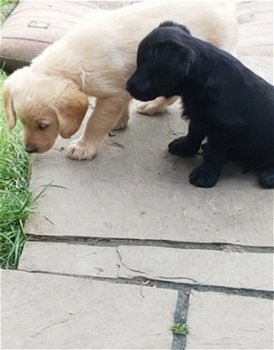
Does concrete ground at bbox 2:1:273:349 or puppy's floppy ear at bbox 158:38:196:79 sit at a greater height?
puppy's floppy ear at bbox 158:38:196:79

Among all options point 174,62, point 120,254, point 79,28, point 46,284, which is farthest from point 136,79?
point 46,284

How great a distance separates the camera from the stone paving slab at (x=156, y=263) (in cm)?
277

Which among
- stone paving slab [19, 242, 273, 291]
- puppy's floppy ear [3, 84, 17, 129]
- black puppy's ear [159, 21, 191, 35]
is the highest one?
black puppy's ear [159, 21, 191, 35]

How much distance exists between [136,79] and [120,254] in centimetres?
77

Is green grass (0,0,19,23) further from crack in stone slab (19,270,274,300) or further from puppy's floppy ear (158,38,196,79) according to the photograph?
crack in stone slab (19,270,274,300)

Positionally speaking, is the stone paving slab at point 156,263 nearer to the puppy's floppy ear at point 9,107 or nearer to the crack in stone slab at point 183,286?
the crack in stone slab at point 183,286

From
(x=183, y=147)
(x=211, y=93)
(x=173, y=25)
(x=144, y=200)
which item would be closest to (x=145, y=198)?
(x=144, y=200)

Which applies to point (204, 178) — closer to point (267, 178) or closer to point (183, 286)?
point (267, 178)

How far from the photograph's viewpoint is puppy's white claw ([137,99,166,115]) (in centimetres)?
386

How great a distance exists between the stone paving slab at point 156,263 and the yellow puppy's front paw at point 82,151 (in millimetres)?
662

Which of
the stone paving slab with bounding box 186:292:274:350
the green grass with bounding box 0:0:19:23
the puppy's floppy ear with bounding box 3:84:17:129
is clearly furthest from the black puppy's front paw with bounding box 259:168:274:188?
the green grass with bounding box 0:0:19:23

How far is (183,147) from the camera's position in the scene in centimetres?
352

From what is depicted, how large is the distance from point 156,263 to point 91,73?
0.95 meters

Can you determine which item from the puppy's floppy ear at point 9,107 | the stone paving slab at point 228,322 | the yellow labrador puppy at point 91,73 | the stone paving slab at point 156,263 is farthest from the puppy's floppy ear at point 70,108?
the stone paving slab at point 228,322
